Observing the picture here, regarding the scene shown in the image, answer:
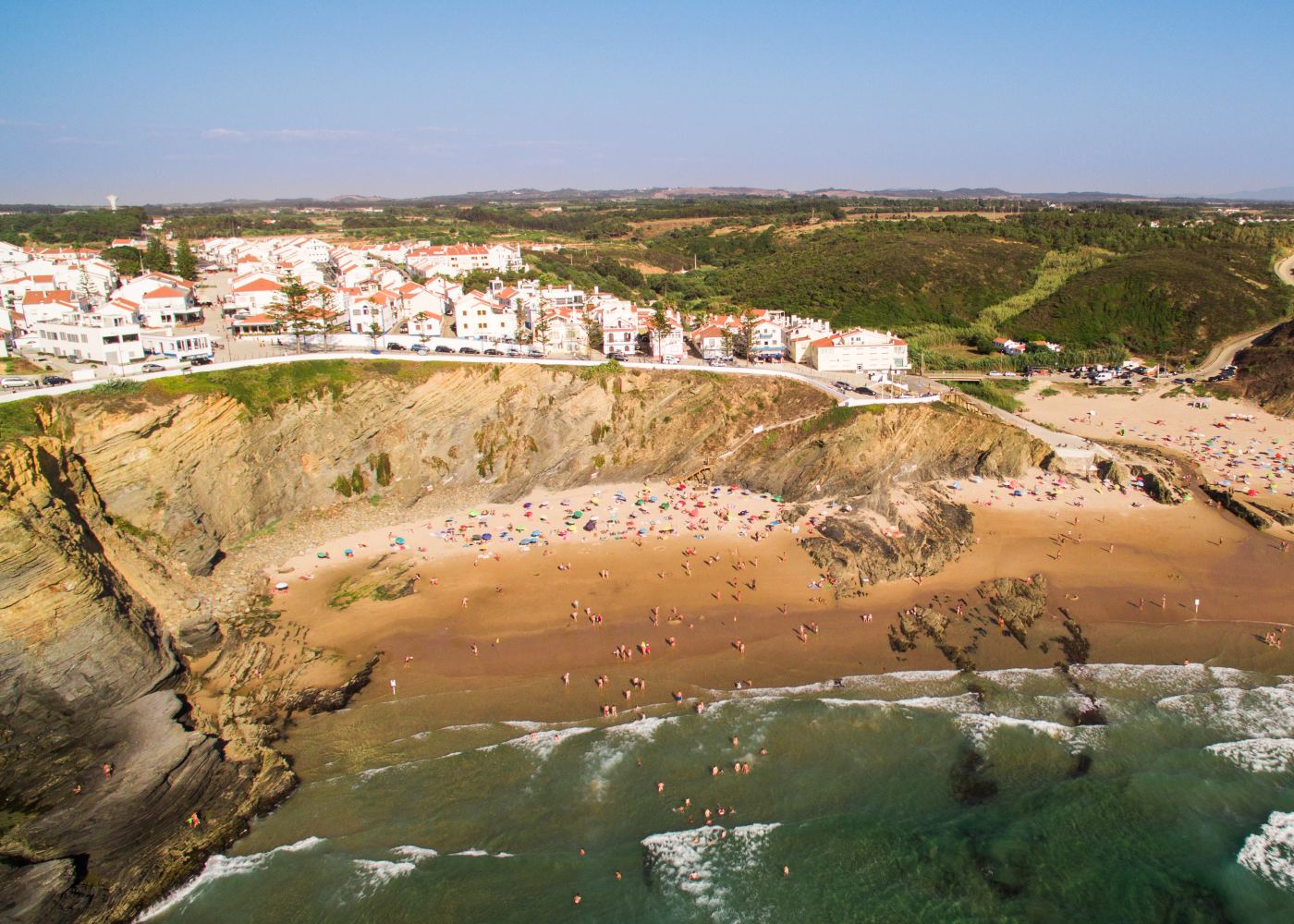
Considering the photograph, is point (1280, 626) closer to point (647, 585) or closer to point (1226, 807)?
point (1226, 807)

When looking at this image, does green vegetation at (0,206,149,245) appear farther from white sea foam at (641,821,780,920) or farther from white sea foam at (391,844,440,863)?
white sea foam at (641,821,780,920)

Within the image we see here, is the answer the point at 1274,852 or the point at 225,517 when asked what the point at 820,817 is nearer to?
the point at 1274,852

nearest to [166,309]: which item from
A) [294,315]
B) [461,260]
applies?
[294,315]

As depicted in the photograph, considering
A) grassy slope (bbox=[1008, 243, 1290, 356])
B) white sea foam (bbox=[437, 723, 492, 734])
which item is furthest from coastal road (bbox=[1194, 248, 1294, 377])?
white sea foam (bbox=[437, 723, 492, 734])

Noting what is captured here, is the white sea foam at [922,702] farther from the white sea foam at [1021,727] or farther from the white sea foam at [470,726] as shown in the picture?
the white sea foam at [470,726]

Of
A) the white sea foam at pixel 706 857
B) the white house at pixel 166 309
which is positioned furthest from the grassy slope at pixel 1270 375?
the white house at pixel 166 309

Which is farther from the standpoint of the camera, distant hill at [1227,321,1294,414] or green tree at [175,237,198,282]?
green tree at [175,237,198,282]
